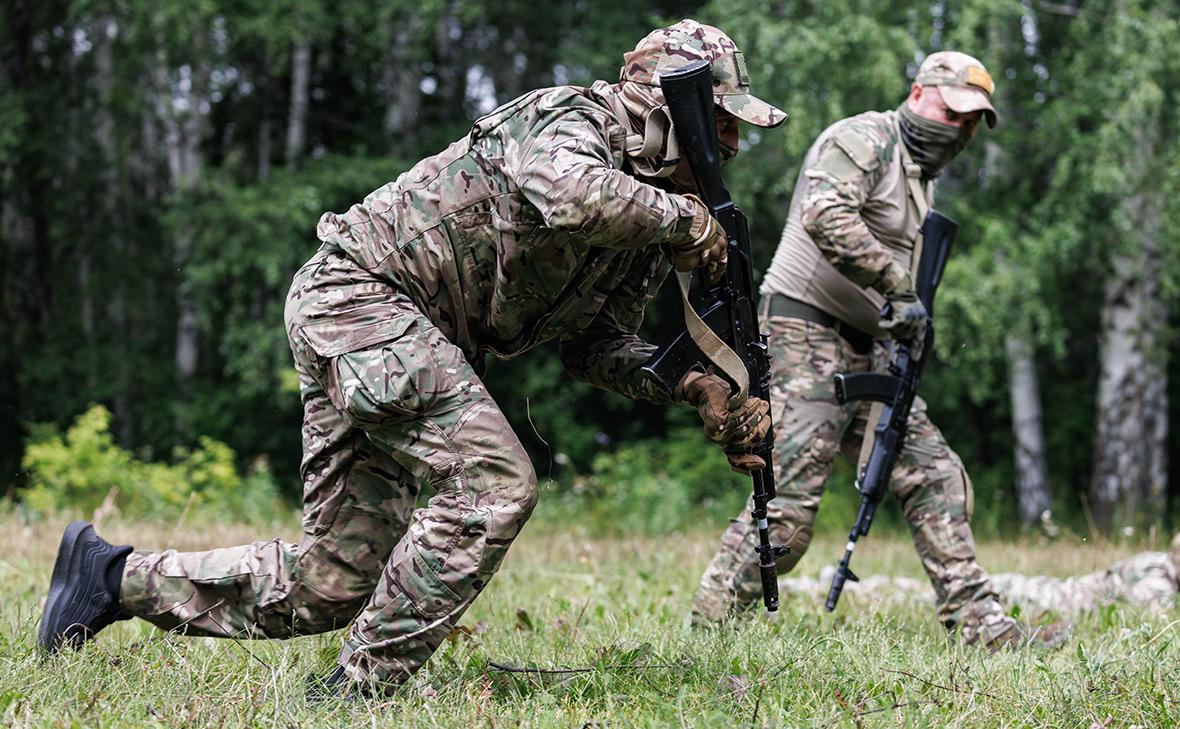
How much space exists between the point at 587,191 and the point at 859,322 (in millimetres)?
2085

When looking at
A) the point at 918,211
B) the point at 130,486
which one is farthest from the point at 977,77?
the point at 130,486

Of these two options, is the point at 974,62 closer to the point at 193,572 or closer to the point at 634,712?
the point at 634,712

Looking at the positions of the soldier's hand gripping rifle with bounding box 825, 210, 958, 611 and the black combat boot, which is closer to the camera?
the black combat boot

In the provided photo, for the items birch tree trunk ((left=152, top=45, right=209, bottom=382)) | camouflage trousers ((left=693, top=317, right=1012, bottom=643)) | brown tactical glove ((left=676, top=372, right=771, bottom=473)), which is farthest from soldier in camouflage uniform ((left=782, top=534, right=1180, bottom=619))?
birch tree trunk ((left=152, top=45, right=209, bottom=382))

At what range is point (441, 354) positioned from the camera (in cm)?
306

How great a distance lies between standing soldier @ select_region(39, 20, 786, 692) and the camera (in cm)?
296

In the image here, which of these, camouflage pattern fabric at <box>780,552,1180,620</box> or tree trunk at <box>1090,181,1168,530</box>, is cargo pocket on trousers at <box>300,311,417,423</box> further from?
tree trunk at <box>1090,181,1168,530</box>

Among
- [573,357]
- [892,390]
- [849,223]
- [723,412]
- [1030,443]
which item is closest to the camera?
[723,412]

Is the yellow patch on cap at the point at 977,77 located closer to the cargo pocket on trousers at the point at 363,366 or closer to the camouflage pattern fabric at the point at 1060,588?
the camouflage pattern fabric at the point at 1060,588

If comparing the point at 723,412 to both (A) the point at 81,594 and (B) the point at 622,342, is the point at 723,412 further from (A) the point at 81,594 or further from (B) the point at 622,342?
(A) the point at 81,594

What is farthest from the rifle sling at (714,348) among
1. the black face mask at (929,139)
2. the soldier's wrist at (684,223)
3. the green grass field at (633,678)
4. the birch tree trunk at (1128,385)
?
the birch tree trunk at (1128,385)

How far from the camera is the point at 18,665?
3156mm

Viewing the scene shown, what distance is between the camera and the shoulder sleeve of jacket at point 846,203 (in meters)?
4.25

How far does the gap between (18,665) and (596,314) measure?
1752mm
